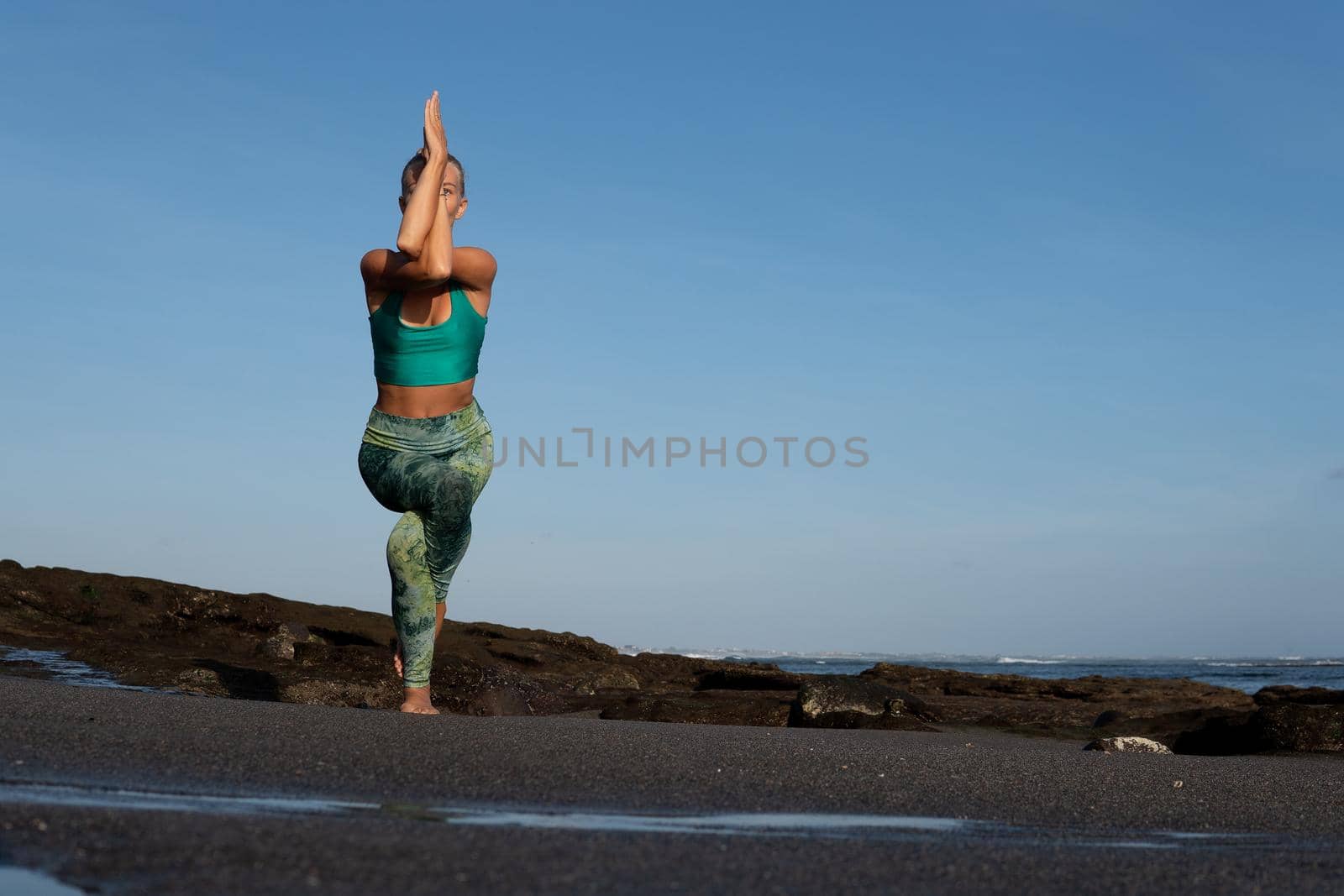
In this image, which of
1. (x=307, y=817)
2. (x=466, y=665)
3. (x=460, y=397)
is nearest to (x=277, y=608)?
(x=466, y=665)

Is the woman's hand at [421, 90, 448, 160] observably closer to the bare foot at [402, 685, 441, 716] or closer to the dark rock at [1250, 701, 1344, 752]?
the bare foot at [402, 685, 441, 716]

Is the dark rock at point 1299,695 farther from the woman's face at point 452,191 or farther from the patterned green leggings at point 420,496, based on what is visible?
the woman's face at point 452,191

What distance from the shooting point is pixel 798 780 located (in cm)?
349

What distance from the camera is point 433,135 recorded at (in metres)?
5.10

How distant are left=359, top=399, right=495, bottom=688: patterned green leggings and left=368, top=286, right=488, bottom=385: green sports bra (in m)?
0.17

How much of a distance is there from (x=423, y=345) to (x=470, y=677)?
3977 mm

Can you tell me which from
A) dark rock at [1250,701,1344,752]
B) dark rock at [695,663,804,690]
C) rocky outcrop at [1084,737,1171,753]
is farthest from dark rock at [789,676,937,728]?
dark rock at [695,663,804,690]

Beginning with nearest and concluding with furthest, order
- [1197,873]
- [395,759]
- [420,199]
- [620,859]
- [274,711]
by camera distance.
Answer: [620,859] → [1197,873] → [395,759] → [274,711] → [420,199]

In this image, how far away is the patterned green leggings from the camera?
5035 mm

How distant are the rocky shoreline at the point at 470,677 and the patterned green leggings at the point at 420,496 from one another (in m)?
1.63

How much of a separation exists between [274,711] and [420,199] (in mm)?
2038

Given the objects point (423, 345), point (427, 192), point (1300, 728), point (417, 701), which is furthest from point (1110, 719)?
point (427, 192)

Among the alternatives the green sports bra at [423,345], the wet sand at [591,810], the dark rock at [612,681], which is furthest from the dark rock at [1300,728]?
the dark rock at [612,681]

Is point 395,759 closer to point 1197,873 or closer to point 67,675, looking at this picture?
point 1197,873
